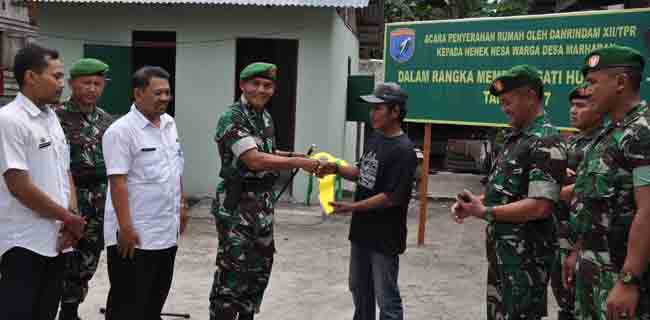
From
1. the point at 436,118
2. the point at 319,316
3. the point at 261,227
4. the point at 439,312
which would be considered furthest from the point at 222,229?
the point at 436,118

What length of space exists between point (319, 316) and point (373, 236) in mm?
1475

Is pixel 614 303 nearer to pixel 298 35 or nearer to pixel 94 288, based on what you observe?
pixel 94 288

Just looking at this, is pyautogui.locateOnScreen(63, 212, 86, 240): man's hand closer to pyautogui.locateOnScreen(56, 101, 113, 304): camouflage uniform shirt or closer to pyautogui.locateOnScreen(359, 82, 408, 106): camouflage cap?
pyautogui.locateOnScreen(56, 101, 113, 304): camouflage uniform shirt

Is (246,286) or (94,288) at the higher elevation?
(246,286)

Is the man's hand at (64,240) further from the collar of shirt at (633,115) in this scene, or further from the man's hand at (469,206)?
the collar of shirt at (633,115)

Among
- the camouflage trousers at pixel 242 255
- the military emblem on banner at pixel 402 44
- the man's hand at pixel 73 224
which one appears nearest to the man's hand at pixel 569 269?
the camouflage trousers at pixel 242 255

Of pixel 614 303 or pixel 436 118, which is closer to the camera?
pixel 614 303

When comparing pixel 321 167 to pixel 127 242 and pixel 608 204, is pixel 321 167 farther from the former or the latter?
pixel 608 204

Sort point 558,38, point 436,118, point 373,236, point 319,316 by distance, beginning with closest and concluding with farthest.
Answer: point 373,236
point 319,316
point 558,38
point 436,118

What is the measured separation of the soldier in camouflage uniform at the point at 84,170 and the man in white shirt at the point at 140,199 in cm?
80

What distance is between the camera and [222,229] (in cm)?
398

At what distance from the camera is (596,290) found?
2619 mm

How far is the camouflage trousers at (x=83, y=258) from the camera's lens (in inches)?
174

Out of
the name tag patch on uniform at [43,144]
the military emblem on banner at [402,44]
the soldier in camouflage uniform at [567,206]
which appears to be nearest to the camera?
the name tag patch on uniform at [43,144]
